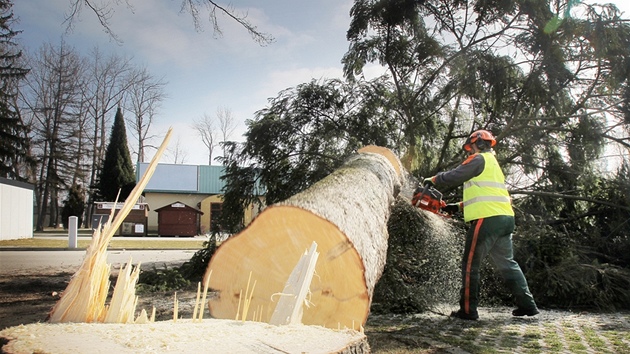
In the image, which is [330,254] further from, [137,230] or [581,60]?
[137,230]

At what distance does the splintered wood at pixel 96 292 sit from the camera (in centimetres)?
173

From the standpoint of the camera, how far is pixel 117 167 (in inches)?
1283

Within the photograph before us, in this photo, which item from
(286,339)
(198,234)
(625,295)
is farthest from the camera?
(198,234)

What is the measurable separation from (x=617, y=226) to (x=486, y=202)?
129 inches

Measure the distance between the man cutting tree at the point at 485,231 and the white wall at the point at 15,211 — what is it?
1802 centimetres

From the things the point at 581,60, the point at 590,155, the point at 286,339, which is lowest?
the point at 286,339

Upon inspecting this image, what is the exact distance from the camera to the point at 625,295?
5.49 metres

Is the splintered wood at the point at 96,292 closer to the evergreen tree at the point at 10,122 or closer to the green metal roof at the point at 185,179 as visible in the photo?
the evergreen tree at the point at 10,122

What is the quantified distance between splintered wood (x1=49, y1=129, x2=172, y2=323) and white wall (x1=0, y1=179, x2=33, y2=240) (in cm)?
1872

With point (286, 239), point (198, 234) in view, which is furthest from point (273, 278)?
point (198, 234)

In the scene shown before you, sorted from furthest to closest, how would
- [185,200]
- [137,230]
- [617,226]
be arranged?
[185,200] → [137,230] → [617,226]

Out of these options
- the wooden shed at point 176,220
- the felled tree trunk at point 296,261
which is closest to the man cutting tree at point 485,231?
the felled tree trunk at point 296,261

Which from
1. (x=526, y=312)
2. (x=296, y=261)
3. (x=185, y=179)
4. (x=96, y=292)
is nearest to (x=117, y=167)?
(x=185, y=179)

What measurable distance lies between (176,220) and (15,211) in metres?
8.31
